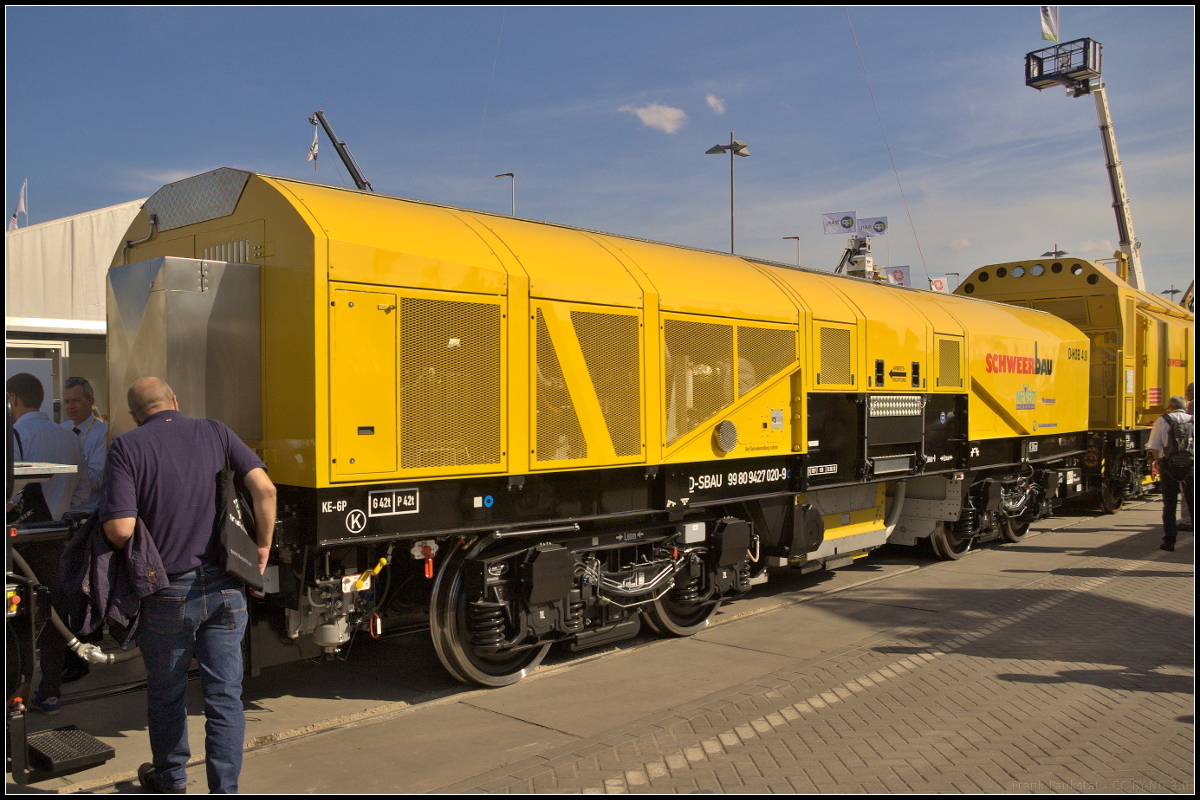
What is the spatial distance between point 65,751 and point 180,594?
1.01 metres

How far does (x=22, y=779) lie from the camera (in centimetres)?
382

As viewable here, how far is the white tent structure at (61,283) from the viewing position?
1363 centimetres

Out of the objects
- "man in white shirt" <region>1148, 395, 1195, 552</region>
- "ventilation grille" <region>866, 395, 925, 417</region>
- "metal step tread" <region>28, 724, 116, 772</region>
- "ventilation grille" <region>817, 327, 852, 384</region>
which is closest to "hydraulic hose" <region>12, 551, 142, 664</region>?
"metal step tread" <region>28, 724, 116, 772</region>

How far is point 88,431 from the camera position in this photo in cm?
606

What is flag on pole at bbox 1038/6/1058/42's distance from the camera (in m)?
24.6

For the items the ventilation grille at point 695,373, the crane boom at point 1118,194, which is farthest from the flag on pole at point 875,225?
the ventilation grille at point 695,373

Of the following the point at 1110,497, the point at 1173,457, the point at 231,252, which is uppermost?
the point at 231,252

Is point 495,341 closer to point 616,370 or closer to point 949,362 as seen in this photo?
point 616,370

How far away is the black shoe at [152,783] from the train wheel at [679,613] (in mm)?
3573

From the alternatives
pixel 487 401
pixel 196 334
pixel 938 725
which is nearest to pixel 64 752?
pixel 196 334

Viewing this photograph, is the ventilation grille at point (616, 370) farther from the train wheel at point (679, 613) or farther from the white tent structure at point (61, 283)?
the white tent structure at point (61, 283)

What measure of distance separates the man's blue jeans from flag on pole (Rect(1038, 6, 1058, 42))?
27056 millimetres

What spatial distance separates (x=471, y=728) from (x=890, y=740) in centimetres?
234

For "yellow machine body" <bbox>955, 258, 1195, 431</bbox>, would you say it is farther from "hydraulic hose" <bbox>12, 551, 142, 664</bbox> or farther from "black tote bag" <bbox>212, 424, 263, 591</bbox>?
"hydraulic hose" <bbox>12, 551, 142, 664</bbox>
